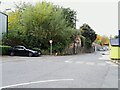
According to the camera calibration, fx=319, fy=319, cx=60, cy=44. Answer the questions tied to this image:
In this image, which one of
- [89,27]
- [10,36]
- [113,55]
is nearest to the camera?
[113,55]

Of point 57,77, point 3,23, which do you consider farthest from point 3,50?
point 57,77

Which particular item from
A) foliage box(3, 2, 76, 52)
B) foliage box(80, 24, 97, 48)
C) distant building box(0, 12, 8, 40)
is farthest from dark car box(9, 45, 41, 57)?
foliage box(80, 24, 97, 48)

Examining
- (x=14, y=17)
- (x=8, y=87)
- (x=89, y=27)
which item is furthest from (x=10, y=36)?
(x=89, y=27)

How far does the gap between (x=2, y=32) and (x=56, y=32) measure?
28.7 feet

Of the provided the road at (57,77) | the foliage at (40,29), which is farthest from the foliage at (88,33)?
the road at (57,77)

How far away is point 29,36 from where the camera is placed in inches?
1988

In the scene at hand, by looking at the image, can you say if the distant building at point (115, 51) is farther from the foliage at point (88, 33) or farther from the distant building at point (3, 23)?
the foliage at point (88, 33)

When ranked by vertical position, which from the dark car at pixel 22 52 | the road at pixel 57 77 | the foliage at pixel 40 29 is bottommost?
the road at pixel 57 77

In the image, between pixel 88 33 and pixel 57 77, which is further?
pixel 88 33

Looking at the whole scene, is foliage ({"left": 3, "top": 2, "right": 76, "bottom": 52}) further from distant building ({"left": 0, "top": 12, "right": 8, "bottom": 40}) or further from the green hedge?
the green hedge

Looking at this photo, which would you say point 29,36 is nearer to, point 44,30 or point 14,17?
point 44,30

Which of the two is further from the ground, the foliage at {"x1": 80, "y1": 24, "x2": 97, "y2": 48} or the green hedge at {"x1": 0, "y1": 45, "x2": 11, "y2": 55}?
the foliage at {"x1": 80, "y1": 24, "x2": 97, "y2": 48}

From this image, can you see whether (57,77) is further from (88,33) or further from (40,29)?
(88,33)

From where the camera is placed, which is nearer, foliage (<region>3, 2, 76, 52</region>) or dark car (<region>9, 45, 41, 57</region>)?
dark car (<region>9, 45, 41, 57</region>)
